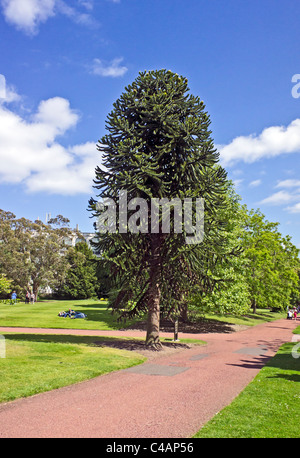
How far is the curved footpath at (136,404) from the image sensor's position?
6.69 m

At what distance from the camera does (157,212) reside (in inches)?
618

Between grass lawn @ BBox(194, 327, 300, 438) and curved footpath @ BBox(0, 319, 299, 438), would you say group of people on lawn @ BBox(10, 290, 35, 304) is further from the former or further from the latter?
grass lawn @ BBox(194, 327, 300, 438)

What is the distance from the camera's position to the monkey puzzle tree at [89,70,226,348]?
15.6 meters

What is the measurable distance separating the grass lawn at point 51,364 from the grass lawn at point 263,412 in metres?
4.63

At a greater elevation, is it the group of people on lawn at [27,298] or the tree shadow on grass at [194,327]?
the group of people on lawn at [27,298]

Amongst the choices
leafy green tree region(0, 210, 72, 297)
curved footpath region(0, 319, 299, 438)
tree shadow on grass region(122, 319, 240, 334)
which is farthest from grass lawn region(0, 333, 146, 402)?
leafy green tree region(0, 210, 72, 297)

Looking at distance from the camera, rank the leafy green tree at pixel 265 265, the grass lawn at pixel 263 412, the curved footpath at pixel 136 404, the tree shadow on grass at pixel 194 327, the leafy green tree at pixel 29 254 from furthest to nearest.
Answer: the leafy green tree at pixel 29 254, the leafy green tree at pixel 265 265, the tree shadow on grass at pixel 194 327, the curved footpath at pixel 136 404, the grass lawn at pixel 263 412

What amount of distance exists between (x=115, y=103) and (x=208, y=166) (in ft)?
18.0

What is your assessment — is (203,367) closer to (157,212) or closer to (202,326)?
(157,212)

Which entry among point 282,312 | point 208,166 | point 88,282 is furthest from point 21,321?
point 282,312

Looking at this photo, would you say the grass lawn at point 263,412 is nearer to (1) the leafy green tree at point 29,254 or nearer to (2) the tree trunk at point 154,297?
(2) the tree trunk at point 154,297

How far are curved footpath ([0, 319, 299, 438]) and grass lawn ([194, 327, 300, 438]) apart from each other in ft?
1.06

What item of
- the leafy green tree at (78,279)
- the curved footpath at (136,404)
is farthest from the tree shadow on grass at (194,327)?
the leafy green tree at (78,279)

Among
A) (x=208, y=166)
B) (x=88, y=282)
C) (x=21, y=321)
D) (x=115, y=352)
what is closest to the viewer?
(x=115, y=352)
